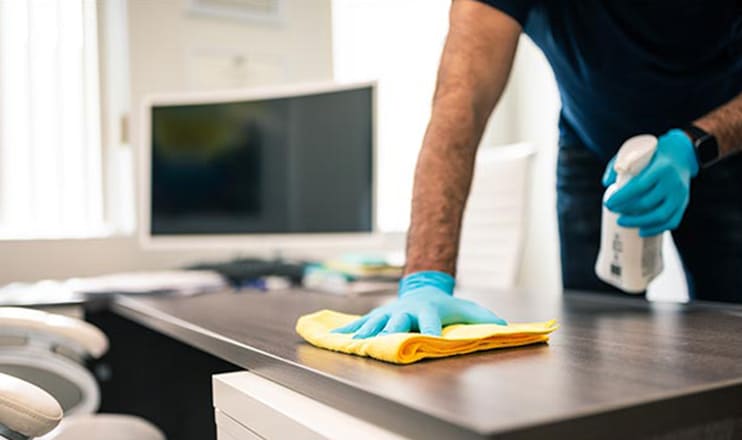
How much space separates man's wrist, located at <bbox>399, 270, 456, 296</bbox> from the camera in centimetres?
96

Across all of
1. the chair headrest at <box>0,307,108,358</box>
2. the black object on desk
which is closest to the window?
the black object on desk

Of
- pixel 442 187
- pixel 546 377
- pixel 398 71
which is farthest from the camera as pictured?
pixel 398 71

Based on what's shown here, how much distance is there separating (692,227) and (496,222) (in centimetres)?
105

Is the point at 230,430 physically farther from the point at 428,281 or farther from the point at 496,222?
the point at 496,222

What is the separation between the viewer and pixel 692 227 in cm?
132

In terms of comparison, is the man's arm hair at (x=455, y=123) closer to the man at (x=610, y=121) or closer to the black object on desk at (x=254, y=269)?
the man at (x=610, y=121)

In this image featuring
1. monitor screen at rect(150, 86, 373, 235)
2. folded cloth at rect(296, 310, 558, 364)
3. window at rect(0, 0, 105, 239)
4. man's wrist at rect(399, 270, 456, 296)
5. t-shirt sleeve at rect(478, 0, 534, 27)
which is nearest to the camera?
folded cloth at rect(296, 310, 558, 364)

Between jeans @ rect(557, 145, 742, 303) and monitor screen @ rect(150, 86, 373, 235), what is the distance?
0.68 m

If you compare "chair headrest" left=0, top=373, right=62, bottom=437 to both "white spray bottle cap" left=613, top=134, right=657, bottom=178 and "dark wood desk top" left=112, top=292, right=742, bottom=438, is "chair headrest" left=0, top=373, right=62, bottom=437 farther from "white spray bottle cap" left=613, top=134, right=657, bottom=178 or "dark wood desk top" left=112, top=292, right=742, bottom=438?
"white spray bottle cap" left=613, top=134, right=657, bottom=178

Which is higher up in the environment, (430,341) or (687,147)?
(687,147)

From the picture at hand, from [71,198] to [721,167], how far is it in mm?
1970

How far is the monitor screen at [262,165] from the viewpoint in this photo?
2.00m

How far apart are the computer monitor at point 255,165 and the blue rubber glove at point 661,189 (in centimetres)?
104

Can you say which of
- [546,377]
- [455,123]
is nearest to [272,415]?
[546,377]
